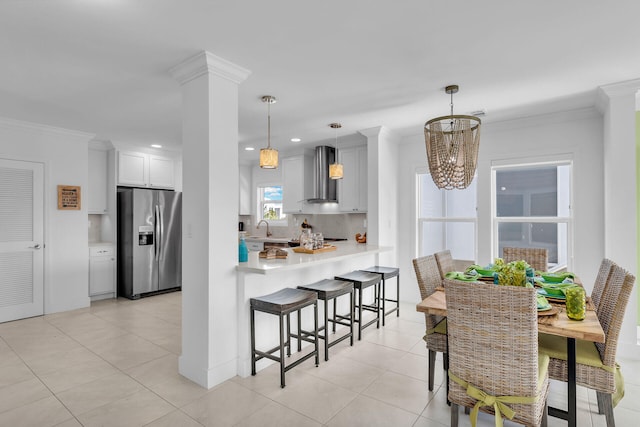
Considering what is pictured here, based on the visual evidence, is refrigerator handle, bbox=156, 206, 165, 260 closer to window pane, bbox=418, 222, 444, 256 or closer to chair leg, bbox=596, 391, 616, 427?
window pane, bbox=418, 222, 444, 256

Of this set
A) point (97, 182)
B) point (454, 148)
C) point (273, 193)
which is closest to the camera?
point (454, 148)

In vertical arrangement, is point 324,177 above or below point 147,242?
above

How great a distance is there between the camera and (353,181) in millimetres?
5242

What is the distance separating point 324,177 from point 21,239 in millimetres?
4038

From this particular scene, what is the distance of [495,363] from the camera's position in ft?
5.69

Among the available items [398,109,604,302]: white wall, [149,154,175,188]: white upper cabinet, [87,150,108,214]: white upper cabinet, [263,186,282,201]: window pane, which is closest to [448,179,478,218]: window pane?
[398,109,604,302]: white wall

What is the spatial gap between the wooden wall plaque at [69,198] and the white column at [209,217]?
9.79 ft

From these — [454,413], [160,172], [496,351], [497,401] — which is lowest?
[454,413]

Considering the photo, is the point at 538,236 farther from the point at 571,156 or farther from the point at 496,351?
the point at 496,351

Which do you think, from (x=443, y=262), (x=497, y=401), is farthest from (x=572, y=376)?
(x=443, y=262)

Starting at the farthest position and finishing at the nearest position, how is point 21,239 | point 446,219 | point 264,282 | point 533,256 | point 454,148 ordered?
1. point 446,219
2. point 21,239
3. point 533,256
4. point 264,282
5. point 454,148

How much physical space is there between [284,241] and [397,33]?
166 inches

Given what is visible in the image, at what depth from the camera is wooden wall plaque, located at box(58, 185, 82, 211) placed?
459 cm

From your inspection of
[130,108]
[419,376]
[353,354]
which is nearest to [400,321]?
[353,354]
